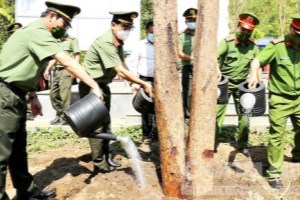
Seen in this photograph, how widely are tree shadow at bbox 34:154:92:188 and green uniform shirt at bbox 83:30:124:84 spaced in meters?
1.14

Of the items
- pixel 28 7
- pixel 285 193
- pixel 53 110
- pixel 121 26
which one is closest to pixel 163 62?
pixel 121 26

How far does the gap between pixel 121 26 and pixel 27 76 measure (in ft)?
4.38

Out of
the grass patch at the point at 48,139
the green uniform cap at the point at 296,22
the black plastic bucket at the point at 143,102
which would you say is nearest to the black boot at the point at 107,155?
the black plastic bucket at the point at 143,102

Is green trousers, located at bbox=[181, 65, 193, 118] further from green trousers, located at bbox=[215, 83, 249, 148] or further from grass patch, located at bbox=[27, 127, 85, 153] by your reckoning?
grass patch, located at bbox=[27, 127, 85, 153]

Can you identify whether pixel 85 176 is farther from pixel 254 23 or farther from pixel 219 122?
pixel 254 23

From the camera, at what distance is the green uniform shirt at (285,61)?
490cm

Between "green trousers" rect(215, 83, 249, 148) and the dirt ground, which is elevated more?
"green trousers" rect(215, 83, 249, 148)

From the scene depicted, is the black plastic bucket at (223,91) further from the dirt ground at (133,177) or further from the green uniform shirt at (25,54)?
the green uniform shirt at (25,54)

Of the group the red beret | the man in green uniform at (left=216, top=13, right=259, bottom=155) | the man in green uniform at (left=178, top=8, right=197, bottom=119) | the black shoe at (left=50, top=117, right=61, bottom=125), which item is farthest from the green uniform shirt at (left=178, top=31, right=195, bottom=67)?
the black shoe at (left=50, top=117, right=61, bottom=125)

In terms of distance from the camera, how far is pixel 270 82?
16.7 ft

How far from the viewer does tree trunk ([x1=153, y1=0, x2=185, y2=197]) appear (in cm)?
424

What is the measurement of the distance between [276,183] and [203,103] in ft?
4.66

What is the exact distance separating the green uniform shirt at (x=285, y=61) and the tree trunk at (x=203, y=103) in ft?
2.88

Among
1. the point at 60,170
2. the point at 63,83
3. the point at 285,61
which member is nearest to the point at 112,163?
the point at 60,170
